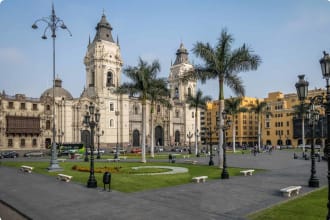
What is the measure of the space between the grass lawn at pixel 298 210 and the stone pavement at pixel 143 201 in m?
0.50

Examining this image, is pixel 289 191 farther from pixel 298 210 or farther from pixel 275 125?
pixel 275 125

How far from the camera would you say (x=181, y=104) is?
99312mm

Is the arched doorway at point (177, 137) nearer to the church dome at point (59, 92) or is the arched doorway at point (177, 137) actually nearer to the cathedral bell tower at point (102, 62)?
the cathedral bell tower at point (102, 62)

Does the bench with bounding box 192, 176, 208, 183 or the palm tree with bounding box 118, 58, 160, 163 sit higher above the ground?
the palm tree with bounding box 118, 58, 160, 163

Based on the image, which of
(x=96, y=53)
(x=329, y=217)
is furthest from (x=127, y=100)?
(x=329, y=217)

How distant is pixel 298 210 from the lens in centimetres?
1133

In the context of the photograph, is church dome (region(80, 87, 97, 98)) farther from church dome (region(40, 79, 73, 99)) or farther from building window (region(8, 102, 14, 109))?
building window (region(8, 102, 14, 109))

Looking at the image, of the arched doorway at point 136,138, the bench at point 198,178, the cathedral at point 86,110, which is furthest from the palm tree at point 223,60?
the arched doorway at point 136,138

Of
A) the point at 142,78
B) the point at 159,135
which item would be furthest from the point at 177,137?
the point at 142,78

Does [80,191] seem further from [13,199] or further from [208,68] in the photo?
[208,68]

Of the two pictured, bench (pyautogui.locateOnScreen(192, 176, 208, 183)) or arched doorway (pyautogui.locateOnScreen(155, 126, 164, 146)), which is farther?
arched doorway (pyautogui.locateOnScreen(155, 126, 164, 146))

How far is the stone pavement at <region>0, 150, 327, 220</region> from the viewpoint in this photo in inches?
436

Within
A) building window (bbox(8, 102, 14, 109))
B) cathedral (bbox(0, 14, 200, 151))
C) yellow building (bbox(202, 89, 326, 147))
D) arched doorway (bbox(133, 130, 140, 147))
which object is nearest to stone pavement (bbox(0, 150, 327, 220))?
cathedral (bbox(0, 14, 200, 151))

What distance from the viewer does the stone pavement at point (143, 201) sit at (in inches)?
436
